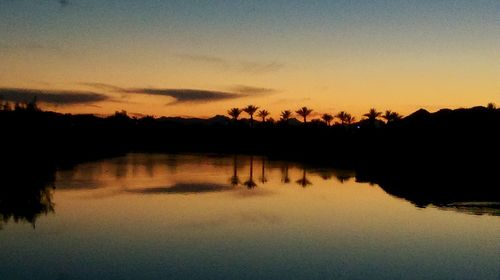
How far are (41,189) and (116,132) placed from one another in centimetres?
8680

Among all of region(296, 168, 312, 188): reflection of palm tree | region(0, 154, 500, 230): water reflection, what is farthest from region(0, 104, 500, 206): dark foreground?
region(296, 168, 312, 188): reflection of palm tree

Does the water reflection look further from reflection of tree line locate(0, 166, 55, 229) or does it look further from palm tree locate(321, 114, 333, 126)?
palm tree locate(321, 114, 333, 126)

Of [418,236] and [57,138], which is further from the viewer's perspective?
[57,138]

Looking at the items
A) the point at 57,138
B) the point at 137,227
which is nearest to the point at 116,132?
the point at 57,138

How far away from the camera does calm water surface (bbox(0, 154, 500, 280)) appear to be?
13906 mm

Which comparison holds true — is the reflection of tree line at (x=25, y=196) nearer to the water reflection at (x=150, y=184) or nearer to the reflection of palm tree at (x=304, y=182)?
the water reflection at (x=150, y=184)

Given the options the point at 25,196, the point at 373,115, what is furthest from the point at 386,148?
the point at 25,196

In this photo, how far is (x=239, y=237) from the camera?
18109 millimetres

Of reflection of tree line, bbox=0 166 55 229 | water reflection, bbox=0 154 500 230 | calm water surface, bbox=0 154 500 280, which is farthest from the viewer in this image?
water reflection, bbox=0 154 500 230

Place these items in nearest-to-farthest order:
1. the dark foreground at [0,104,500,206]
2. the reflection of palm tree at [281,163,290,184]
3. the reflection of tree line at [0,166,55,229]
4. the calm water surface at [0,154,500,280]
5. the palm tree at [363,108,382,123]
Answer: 1. the calm water surface at [0,154,500,280]
2. the reflection of tree line at [0,166,55,229]
3. the dark foreground at [0,104,500,206]
4. the reflection of palm tree at [281,163,290,184]
5. the palm tree at [363,108,382,123]

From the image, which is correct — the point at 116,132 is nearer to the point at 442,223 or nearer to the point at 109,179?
the point at 109,179

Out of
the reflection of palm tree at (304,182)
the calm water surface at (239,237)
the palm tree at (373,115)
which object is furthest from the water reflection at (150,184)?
the palm tree at (373,115)

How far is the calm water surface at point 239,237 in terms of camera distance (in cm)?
1391

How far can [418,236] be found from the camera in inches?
727
